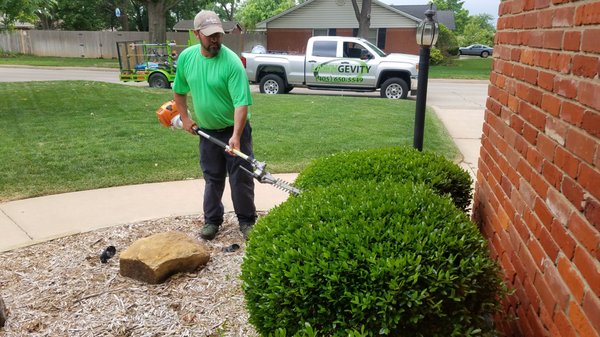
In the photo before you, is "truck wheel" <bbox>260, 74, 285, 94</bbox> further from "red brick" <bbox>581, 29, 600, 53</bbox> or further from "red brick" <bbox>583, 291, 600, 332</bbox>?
"red brick" <bbox>583, 291, 600, 332</bbox>

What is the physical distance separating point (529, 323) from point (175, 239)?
2.56 m

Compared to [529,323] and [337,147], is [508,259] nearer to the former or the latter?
[529,323]

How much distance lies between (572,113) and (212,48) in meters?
2.75

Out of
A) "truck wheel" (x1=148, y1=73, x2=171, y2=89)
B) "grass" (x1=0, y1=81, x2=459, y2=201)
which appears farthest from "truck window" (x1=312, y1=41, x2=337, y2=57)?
"truck wheel" (x1=148, y1=73, x2=171, y2=89)

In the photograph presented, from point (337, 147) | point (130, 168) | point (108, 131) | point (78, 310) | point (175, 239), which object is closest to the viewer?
point (78, 310)

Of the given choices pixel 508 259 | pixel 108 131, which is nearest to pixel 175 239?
pixel 508 259

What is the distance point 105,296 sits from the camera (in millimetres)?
3396

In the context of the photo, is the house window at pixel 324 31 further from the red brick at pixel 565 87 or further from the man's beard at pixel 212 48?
the red brick at pixel 565 87

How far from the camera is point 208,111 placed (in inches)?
158

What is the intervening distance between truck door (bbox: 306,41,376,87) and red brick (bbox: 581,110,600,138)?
1336 cm

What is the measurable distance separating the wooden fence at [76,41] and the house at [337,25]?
265 centimetres

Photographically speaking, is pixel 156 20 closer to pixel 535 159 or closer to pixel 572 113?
pixel 535 159

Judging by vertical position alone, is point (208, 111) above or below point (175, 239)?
above

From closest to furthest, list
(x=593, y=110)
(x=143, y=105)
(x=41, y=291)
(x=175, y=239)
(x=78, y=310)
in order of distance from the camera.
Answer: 1. (x=593, y=110)
2. (x=78, y=310)
3. (x=41, y=291)
4. (x=175, y=239)
5. (x=143, y=105)
